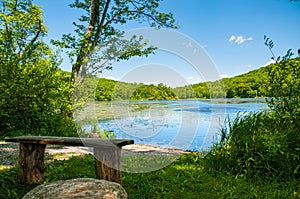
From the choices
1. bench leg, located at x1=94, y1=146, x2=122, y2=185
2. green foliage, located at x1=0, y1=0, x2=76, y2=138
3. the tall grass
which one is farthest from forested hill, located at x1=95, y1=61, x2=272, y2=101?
green foliage, located at x1=0, y1=0, x2=76, y2=138

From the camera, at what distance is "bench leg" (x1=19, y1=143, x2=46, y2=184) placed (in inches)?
127

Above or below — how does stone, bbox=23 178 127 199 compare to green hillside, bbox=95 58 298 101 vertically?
below

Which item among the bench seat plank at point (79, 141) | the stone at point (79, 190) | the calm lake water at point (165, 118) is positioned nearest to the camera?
the stone at point (79, 190)

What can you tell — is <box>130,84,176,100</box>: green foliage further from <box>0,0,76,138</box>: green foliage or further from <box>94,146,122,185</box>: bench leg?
<box>0,0,76,138</box>: green foliage

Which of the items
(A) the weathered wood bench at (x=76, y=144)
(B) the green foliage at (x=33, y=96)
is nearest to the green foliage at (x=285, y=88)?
(A) the weathered wood bench at (x=76, y=144)

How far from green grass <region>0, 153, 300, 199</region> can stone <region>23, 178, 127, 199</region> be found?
540 millimetres

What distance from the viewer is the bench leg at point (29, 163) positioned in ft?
10.6

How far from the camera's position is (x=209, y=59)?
9.18 ft

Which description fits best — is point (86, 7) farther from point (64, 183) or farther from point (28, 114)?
point (64, 183)

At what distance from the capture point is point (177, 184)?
10.8 ft

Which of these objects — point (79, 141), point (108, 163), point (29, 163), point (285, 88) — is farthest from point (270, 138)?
point (29, 163)

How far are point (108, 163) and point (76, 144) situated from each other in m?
0.43

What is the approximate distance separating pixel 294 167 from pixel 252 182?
2.19 feet

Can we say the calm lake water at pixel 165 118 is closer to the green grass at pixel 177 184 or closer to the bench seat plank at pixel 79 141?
the bench seat plank at pixel 79 141
